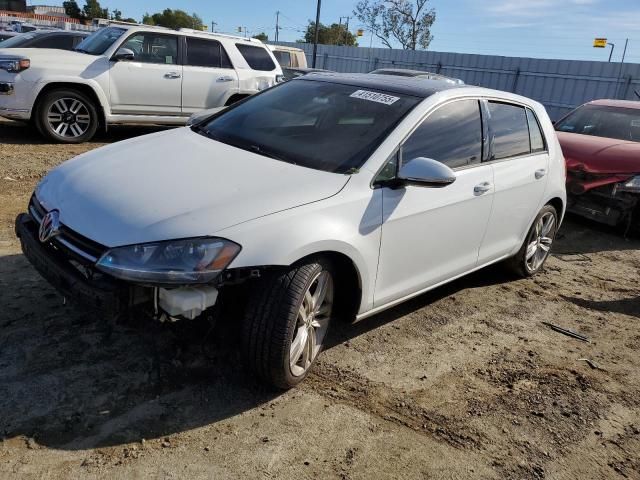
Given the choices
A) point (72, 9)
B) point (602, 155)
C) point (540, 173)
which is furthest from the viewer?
point (72, 9)

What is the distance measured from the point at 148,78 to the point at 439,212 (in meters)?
6.78

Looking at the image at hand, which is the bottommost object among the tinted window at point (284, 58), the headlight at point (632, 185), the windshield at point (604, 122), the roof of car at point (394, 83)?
the headlight at point (632, 185)

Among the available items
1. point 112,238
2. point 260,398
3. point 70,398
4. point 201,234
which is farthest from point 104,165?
point 260,398

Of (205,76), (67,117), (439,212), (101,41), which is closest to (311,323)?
(439,212)

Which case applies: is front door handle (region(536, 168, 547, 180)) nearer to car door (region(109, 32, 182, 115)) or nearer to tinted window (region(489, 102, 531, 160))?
tinted window (region(489, 102, 531, 160))

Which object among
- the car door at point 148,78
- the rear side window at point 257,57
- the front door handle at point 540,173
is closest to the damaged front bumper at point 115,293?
the front door handle at point 540,173

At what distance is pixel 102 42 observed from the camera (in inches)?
349

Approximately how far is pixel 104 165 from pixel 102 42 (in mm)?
6549

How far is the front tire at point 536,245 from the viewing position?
4.92m

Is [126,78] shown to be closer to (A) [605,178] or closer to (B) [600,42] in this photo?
(A) [605,178]

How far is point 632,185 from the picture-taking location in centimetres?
646

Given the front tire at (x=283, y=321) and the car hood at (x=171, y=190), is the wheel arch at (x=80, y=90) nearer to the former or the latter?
the car hood at (x=171, y=190)

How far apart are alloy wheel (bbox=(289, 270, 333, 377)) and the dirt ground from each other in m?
0.17

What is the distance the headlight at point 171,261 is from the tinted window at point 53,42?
8.89m
